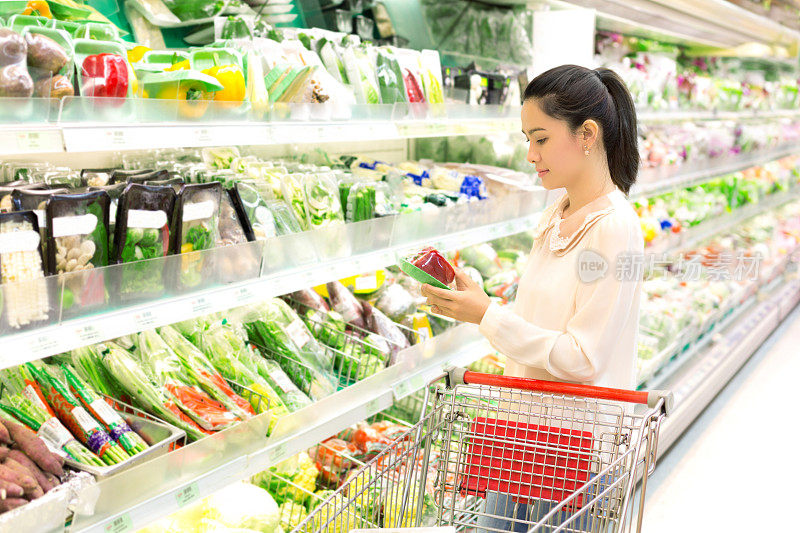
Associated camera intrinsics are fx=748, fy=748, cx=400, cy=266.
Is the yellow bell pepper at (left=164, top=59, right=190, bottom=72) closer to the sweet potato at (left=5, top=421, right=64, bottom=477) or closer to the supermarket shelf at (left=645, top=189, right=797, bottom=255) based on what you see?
the sweet potato at (left=5, top=421, right=64, bottom=477)

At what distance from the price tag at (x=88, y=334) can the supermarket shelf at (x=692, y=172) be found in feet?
9.16

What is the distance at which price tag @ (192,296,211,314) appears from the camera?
170cm

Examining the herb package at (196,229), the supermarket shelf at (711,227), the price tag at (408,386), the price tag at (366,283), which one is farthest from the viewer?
the supermarket shelf at (711,227)

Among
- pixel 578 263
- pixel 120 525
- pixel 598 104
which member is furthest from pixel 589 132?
pixel 120 525

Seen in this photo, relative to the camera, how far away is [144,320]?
1.59 meters

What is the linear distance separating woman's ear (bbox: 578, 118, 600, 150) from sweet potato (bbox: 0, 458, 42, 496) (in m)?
1.31

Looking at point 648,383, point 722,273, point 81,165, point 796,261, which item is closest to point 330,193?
point 81,165

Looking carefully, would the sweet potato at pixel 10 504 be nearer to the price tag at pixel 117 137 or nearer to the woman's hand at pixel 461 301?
the price tag at pixel 117 137

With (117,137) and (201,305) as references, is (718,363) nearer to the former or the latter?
(201,305)

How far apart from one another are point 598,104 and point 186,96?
3.14 feet

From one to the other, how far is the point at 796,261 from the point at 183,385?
625cm

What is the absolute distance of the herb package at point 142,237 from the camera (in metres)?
1.58


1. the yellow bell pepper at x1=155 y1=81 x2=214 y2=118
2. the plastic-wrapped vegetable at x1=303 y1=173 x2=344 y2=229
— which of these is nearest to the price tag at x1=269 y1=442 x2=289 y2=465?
the plastic-wrapped vegetable at x1=303 y1=173 x2=344 y2=229

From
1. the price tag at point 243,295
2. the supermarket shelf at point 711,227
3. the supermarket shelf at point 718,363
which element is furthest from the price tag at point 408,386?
the supermarket shelf at point 711,227
